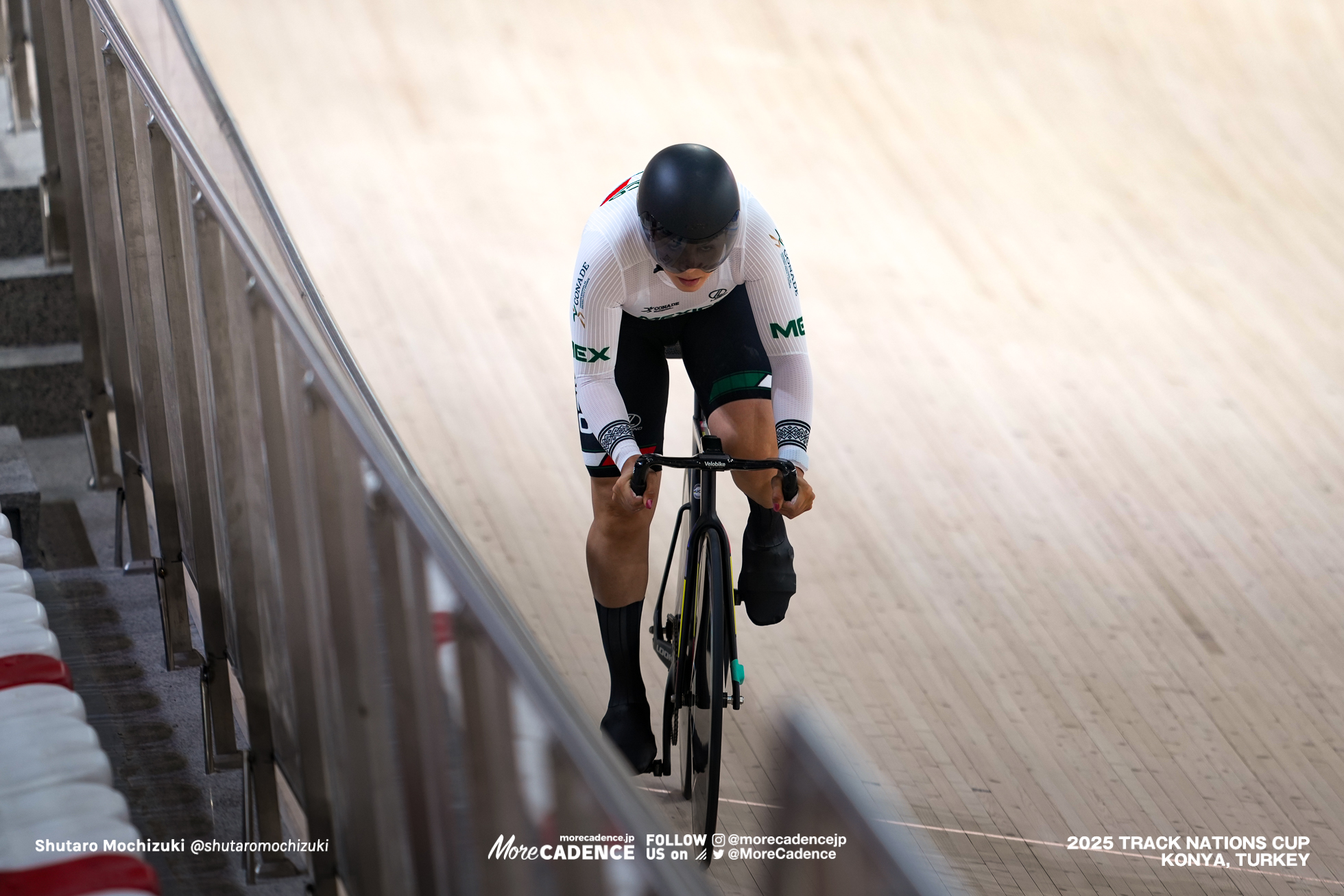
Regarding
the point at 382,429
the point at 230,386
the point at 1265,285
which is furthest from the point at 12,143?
the point at 1265,285

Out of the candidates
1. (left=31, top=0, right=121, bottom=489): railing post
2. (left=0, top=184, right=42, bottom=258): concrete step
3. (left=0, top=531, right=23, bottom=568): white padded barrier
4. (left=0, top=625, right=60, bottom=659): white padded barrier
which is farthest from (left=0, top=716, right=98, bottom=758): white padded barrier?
(left=0, top=184, right=42, bottom=258): concrete step

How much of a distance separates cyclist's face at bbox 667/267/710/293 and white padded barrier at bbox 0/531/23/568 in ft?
3.36

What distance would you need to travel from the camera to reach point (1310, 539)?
353cm

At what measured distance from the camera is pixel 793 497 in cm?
213

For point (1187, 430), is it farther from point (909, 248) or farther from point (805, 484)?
point (805, 484)

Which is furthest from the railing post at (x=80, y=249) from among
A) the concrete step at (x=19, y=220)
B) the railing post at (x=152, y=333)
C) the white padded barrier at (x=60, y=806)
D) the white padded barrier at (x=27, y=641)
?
the white padded barrier at (x=60, y=806)

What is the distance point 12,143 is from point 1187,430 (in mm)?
3472

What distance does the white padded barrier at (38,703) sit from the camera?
1.36 m

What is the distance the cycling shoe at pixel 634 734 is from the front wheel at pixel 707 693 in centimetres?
7

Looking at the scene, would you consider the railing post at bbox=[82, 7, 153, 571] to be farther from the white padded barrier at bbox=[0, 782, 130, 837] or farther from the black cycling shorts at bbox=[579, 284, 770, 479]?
the white padded barrier at bbox=[0, 782, 130, 837]

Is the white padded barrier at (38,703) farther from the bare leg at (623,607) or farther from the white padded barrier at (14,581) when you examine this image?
the bare leg at (623,607)

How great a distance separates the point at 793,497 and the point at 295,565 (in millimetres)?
934

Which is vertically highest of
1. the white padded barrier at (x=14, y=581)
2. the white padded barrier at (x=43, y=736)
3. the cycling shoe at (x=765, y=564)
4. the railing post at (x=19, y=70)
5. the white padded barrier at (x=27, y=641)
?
the railing post at (x=19, y=70)

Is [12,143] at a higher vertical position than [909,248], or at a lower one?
higher
